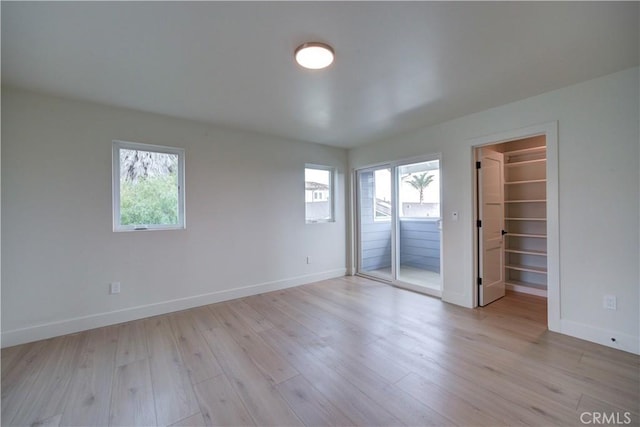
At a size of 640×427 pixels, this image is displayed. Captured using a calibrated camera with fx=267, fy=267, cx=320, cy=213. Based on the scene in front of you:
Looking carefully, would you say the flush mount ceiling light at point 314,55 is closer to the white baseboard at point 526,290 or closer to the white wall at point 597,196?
the white wall at point 597,196

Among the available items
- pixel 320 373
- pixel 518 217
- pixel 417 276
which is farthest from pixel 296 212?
pixel 518 217

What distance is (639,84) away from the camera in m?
2.24

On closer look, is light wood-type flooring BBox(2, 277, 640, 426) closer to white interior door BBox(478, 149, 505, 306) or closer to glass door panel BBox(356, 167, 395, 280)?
white interior door BBox(478, 149, 505, 306)

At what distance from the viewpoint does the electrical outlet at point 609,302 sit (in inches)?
94.4

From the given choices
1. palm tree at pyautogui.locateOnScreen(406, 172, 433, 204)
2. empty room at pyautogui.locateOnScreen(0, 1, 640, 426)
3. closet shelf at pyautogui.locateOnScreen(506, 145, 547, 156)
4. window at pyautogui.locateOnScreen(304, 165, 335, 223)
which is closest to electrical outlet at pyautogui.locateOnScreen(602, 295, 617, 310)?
empty room at pyautogui.locateOnScreen(0, 1, 640, 426)

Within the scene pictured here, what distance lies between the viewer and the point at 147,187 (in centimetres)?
328

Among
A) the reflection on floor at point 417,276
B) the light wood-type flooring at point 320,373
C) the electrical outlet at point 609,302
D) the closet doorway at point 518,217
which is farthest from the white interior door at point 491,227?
the electrical outlet at point 609,302

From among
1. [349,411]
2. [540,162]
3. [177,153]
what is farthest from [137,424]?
[540,162]

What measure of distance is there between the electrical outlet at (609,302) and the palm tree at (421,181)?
223cm

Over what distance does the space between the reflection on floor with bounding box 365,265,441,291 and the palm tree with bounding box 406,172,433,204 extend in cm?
128

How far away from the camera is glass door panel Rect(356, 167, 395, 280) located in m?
4.74

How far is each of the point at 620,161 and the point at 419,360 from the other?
248cm

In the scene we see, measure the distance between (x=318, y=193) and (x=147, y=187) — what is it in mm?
2654

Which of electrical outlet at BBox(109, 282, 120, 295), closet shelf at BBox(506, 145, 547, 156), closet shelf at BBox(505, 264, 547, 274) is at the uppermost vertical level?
closet shelf at BBox(506, 145, 547, 156)
